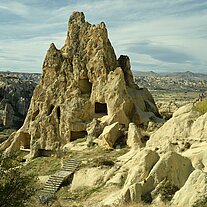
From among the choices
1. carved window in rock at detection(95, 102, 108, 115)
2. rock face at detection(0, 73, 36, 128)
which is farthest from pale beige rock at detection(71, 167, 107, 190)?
rock face at detection(0, 73, 36, 128)

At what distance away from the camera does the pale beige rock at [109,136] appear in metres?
22.4

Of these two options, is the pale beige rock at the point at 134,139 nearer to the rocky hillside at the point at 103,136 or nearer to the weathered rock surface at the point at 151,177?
the rocky hillside at the point at 103,136

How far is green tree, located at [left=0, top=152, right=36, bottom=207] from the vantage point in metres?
11.7

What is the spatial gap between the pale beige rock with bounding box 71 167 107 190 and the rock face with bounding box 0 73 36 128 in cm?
4003

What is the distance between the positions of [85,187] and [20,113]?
4614 centimetres

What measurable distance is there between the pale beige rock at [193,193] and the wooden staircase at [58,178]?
6.77 meters

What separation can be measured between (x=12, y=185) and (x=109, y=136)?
1098 cm

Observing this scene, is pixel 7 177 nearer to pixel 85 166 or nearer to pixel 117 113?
pixel 85 166

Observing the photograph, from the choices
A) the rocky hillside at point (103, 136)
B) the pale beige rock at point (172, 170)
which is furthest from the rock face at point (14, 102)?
the pale beige rock at point (172, 170)

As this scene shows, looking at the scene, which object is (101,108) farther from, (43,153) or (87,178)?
(87,178)

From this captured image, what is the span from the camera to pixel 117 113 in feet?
80.9

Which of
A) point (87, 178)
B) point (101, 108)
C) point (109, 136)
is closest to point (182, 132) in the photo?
point (87, 178)

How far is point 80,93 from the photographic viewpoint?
87.4 ft

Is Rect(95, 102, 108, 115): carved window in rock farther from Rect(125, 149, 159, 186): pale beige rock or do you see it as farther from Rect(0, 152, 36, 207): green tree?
Rect(0, 152, 36, 207): green tree
